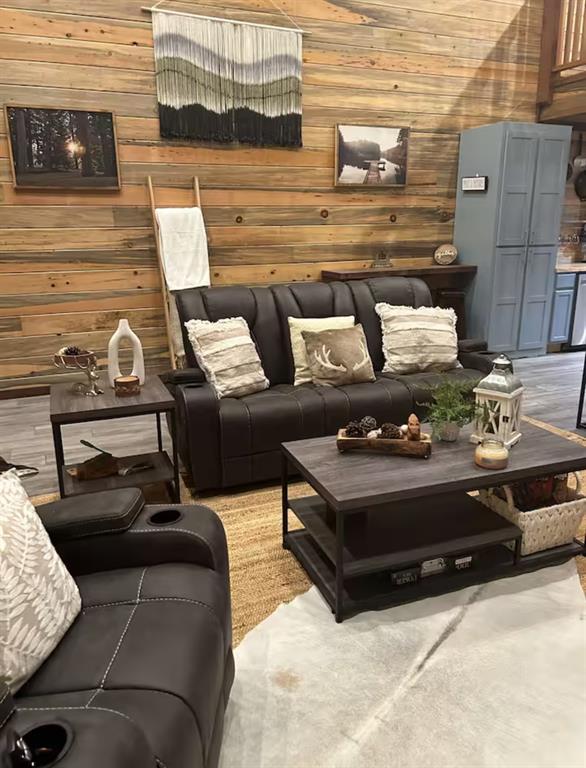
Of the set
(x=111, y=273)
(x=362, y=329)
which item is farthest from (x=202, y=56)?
(x=362, y=329)

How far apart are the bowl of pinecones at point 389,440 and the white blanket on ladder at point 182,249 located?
268 cm

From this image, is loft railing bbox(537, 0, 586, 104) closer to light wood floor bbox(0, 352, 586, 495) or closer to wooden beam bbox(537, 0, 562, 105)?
wooden beam bbox(537, 0, 562, 105)

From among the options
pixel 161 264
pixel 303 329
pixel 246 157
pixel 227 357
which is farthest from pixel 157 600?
pixel 246 157

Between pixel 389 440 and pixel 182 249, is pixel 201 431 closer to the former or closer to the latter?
pixel 389 440

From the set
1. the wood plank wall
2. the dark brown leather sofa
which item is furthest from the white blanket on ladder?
the dark brown leather sofa

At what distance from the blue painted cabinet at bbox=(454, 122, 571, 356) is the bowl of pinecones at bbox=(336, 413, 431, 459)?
12.4 feet

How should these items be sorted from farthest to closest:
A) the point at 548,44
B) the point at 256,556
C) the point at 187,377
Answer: the point at 548,44
the point at 187,377
the point at 256,556

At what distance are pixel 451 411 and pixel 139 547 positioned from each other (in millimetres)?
1322

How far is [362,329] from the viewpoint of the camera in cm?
359

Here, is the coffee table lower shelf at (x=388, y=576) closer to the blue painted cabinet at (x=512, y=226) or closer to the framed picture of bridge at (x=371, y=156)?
the blue painted cabinet at (x=512, y=226)

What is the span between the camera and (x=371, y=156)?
5.53 meters

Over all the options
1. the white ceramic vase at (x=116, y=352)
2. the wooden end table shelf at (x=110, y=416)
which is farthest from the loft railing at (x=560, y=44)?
the wooden end table shelf at (x=110, y=416)

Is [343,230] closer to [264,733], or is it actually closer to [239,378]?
[239,378]

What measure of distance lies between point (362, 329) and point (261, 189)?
2.22 meters
